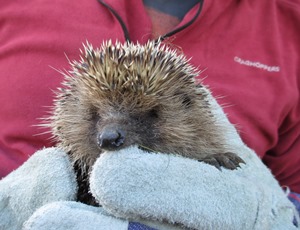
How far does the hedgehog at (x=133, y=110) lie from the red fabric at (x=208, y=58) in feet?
0.53

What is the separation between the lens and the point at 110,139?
1.15m

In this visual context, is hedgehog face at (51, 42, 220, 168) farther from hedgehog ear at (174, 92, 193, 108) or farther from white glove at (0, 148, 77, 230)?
white glove at (0, 148, 77, 230)

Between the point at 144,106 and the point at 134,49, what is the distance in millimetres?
188

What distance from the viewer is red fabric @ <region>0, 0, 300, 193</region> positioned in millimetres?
1586

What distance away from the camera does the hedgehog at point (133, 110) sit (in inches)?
48.9

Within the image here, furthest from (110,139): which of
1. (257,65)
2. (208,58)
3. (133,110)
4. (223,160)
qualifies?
(257,65)

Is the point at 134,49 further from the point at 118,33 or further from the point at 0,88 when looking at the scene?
the point at 0,88

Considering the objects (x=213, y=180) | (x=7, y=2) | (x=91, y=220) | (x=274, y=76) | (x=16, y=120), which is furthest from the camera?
(x=274, y=76)

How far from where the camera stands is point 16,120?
61.9 inches

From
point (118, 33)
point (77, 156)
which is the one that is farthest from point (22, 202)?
point (118, 33)

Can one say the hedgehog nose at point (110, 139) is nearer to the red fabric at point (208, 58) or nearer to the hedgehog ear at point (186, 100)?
the hedgehog ear at point (186, 100)

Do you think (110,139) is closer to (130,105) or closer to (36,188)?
(130,105)

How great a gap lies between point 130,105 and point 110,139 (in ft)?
0.47

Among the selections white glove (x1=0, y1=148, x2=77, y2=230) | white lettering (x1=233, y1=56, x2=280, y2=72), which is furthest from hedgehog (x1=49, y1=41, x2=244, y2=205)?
white lettering (x1=233, y1=56, x2=280, y2=72)
